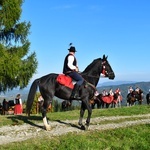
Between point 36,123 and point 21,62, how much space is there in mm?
16805

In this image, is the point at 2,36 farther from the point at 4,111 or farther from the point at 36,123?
the point at 36,123

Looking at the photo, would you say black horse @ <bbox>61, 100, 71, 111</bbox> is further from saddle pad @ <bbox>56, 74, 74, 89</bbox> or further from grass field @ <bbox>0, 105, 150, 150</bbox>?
Answer: grass field @ <bbox>0, 105, 150, 150</bbox>

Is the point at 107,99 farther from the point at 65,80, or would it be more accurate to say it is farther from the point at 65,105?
the point at 65,80

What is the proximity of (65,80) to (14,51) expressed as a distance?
18.7 metres

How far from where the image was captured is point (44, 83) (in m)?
13.5

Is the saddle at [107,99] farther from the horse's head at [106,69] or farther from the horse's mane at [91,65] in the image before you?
the horse's mane at [91,65]

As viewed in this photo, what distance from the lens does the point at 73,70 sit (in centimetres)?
1373

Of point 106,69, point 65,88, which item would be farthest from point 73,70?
point 106,69

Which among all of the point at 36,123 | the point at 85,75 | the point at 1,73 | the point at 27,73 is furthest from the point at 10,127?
the point at 27,73

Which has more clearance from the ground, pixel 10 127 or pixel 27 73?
pixel 27 73

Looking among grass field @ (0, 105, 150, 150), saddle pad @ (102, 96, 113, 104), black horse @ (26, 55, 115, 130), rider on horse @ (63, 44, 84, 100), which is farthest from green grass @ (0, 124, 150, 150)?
saddle pad @ (102, 96, 113, 104)

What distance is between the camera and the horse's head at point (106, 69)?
14578 millimetres

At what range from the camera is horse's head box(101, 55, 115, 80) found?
14.6m

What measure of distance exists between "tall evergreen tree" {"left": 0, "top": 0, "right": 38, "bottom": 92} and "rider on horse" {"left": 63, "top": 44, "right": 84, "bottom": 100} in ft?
52.3
